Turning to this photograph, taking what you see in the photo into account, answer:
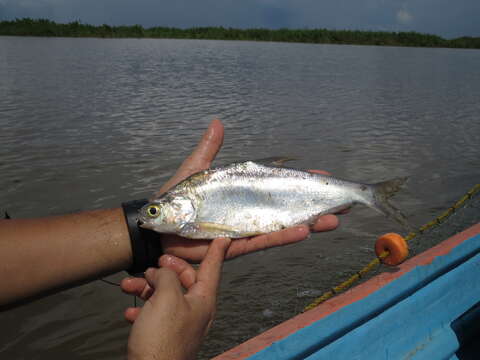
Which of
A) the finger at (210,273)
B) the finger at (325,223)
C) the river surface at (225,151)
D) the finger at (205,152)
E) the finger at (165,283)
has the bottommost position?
the river surface at (225,151)

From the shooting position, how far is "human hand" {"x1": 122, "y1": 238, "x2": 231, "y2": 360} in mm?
1873

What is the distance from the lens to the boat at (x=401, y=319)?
8.42 ft

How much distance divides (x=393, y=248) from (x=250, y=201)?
1180mm

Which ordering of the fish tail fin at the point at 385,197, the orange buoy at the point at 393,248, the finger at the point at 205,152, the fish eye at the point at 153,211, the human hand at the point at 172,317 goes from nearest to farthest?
the human hand at the point at 172,317, the fish eye at the point at 153,211, the orange buoy at the point at 393,248, the fish tail fin at the point at 385,197, the finger at the point at 205,152

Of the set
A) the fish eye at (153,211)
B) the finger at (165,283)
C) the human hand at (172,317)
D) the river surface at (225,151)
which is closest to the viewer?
the human hand at (172,317)

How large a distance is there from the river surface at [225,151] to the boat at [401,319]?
2054 mm

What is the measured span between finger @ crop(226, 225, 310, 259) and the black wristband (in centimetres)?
57

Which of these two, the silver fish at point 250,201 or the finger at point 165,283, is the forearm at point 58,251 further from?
the finger at point 165,283

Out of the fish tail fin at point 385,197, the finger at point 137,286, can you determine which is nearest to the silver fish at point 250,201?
the fish tail fin at point 385,197

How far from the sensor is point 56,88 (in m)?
18.3

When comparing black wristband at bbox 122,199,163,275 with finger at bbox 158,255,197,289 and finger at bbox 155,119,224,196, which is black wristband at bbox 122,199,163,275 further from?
finger at bbox 155,119,224,196

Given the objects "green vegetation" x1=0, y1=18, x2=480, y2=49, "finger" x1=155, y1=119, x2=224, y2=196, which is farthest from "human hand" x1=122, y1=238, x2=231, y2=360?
"green vegetation" x1=0, y1=18, x2=480, y2=49

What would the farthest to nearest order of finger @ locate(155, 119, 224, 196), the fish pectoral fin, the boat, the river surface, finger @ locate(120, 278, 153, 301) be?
the river surface
finger @ locate(155, 119, 224, 196)
the fish pectoral fin
finger @ locate(120, 278, 153, 301)
the boat

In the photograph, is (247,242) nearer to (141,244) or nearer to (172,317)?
(141,244)
